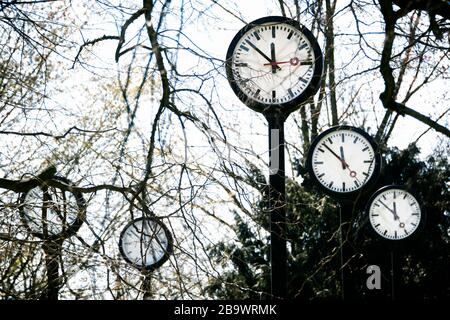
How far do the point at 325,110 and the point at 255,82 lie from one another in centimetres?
624

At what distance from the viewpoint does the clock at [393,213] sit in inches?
383

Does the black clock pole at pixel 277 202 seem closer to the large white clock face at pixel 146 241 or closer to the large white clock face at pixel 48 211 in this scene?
the large white clock face at pixel 146 241

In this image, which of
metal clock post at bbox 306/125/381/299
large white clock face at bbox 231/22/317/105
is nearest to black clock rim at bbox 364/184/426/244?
metal clock post at bbox 306/125/381/299

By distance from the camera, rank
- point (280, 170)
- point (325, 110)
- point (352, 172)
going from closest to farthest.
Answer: point (280, 170) < point (352, 172) < point (325, 110)

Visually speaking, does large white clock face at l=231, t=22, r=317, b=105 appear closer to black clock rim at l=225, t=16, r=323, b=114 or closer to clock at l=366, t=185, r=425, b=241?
black clock rim at l=225, t=16, r=323, b=114

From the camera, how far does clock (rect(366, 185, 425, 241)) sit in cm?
973

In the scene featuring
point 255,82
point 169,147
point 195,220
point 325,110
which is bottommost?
point 195,220

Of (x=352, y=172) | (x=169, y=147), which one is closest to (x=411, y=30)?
(x=169, y=147)

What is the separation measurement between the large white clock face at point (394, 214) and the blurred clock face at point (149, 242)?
475 centimetres

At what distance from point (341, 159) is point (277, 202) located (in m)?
2.99

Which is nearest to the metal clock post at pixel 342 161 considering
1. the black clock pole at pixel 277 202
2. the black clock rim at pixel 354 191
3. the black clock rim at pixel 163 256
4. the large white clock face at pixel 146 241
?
the black clock rim at pixel 354 191

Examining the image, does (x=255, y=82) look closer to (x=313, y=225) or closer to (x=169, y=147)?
(x=169, y=147)

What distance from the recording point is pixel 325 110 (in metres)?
11.5

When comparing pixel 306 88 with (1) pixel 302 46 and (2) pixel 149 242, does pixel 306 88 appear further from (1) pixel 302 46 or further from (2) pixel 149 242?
(2) pixel 149 242
